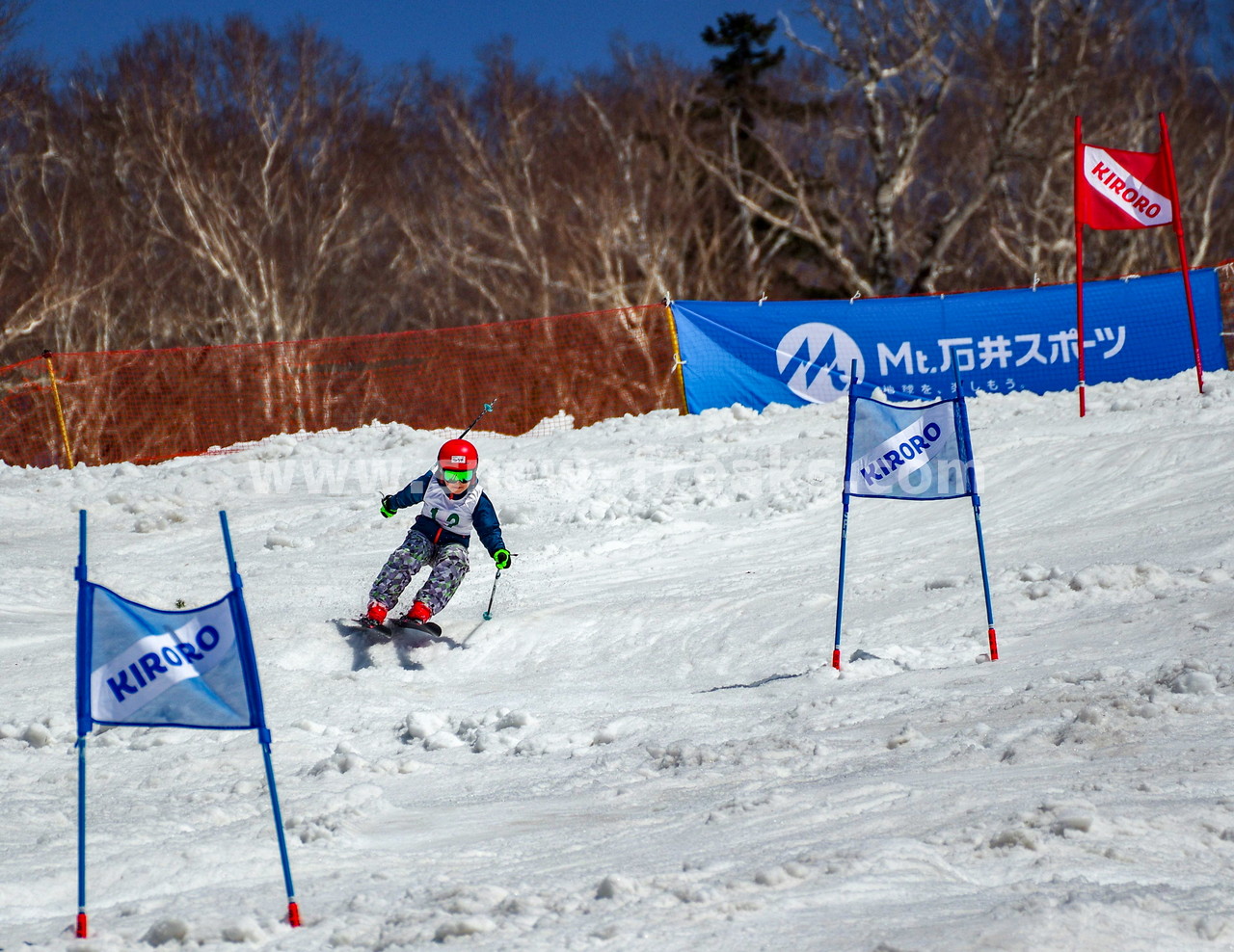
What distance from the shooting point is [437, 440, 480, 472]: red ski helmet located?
8.05m

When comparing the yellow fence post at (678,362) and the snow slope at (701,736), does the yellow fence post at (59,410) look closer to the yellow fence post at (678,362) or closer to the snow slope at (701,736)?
the snow slope at (701,736)

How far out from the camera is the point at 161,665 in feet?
12.2

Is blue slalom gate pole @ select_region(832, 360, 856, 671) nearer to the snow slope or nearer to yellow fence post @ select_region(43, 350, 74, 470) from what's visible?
the snow slope

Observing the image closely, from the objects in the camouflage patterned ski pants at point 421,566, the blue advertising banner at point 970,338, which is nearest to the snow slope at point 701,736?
the camouflage patterned ski pants at point 421,566

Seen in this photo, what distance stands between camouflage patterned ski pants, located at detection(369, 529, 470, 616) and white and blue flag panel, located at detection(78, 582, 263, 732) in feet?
12.9

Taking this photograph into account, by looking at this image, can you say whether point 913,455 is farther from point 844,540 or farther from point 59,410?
point 59,410

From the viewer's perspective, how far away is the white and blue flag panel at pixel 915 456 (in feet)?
21.7

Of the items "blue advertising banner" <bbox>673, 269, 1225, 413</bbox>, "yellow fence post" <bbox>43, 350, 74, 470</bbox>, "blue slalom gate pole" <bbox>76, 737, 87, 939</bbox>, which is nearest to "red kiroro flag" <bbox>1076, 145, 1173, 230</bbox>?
"blue advertising banner" <bbox>673, 269, 1225, 413</bbox>

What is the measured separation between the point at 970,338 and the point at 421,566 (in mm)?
9570

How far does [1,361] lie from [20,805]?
22.3 meters

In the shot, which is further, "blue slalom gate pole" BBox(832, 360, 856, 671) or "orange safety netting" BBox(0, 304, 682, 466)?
"orange safety netting" BBox(0, 304, 682, 466)

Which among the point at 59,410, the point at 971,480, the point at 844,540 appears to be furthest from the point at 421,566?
the point at 59,410

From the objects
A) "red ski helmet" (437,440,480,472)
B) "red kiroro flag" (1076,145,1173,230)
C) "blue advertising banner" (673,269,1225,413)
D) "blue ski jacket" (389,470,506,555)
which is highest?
"red kiroro flag" (1076,145,1173,230)

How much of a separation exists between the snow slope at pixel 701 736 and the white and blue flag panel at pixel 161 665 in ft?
2.01
